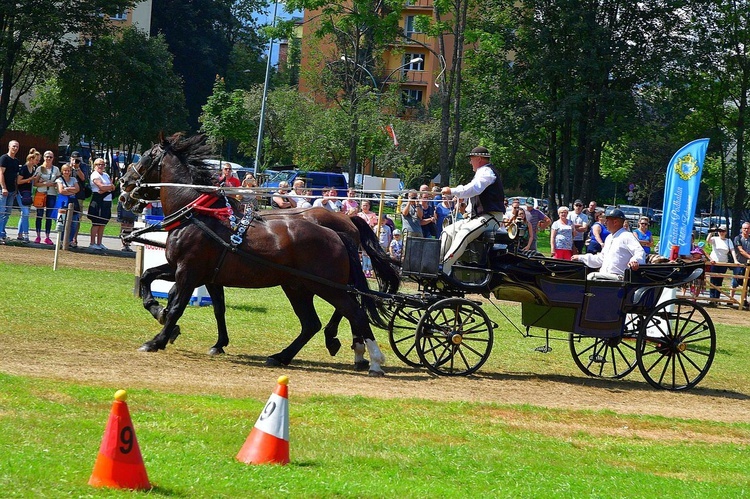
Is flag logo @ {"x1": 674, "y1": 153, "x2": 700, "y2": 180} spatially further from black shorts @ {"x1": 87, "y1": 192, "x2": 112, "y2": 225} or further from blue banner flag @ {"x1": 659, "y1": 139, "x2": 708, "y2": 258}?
black shorts @ {"x1": 87, "y1": 192, "x2": 112, "y2": 225}

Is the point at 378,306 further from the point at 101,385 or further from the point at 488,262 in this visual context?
the point at 101,385

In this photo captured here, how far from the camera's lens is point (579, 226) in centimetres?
2355

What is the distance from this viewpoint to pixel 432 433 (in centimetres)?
861

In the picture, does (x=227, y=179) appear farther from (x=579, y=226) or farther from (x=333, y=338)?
(x=579, y=226)

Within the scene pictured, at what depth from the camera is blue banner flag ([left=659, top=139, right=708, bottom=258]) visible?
18859 mm

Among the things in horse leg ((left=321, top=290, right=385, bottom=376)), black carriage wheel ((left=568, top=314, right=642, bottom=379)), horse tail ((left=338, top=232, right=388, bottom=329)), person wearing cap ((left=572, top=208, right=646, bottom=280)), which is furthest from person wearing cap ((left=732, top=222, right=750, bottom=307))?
horse leg ((left=321, top=290, right=385, bottom=376))

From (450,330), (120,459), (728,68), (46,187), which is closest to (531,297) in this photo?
(450,330)

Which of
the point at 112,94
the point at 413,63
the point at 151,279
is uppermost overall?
the point at 413,63

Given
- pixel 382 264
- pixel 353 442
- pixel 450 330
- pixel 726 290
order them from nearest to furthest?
pixel 353 442 < pixel 450 330 < pixel 382 264 < pixel 726 290

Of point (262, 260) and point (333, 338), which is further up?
point (262, 260)

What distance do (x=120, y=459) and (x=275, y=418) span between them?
3.79 ft

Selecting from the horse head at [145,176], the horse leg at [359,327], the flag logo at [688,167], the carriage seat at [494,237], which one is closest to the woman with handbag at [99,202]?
the horse head at [145,176]

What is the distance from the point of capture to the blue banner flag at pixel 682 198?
61.9 feet

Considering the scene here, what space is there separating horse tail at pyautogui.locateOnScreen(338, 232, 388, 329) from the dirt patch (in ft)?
2.38
